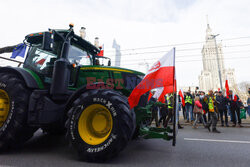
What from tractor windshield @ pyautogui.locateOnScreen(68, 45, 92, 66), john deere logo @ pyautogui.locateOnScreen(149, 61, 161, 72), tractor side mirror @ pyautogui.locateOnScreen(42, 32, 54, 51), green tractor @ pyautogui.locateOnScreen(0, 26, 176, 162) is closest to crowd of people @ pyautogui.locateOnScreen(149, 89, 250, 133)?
tractor windshield @ pyautogui.locateOnScreen(68, 45, 92, 66)

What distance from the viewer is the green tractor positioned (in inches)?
102

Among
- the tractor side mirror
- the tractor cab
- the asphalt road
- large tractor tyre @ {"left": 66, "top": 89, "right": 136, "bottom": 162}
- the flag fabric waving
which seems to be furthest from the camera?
the flag fabric waving

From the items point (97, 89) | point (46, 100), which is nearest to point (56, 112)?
point (46, 100)

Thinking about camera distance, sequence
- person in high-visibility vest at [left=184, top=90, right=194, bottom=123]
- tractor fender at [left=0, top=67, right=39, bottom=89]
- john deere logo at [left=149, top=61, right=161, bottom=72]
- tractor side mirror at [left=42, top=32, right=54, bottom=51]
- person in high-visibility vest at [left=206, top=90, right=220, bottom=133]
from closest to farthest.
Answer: john deere logo at [left=149, top=61, right=161, bottom=72], tractor side mirror at [left=42, top=32, right=54, bottom=51], tractor fender at [left=0, top=67, right=39, bottom=89], person in high-visibility vest at [left=206, top=90, right=220, bottom=133], person in high-visibility vest at [left=184, top=90, right=194, bottom=123]

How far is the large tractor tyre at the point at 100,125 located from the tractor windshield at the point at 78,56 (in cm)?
133

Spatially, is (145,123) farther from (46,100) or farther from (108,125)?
(46,100)

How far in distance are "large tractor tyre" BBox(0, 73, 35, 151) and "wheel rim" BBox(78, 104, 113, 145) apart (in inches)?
51.6

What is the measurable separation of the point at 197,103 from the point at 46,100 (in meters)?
6.70

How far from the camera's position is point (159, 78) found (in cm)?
284

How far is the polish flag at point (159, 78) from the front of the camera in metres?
2.74

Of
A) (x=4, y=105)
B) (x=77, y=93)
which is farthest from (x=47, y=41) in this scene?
(x=4, y=105)

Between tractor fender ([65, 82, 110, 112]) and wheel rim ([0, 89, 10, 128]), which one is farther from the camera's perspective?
wheel rim ([0, 89, 10, 128])

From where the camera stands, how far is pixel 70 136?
2.72 metres

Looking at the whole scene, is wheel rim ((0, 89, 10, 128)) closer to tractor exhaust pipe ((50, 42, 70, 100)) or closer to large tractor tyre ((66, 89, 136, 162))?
tractor exhaust pipe ((50, 42, 70, 100))
